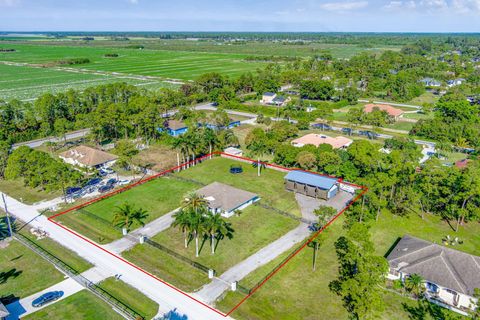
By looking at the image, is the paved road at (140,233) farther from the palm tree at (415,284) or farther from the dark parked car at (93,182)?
the palm tree at (415,284)

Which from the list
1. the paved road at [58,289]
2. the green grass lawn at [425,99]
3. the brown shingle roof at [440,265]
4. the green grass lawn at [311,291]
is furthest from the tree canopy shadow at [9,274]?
the green grass lawn at [425,99]

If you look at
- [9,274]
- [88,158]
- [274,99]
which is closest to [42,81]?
[274,99]

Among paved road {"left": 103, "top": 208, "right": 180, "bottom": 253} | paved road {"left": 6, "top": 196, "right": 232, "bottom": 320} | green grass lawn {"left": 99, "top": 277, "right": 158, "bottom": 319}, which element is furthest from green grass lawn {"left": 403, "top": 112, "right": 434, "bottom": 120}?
green grass lawn {"left": 99, "top": 277, "right": 158, "bottom": 319}

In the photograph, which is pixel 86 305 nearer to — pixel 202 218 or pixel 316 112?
pixel 202 218

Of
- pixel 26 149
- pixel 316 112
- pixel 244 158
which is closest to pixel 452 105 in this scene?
pixel 316 112

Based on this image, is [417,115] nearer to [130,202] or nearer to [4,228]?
[130,202]

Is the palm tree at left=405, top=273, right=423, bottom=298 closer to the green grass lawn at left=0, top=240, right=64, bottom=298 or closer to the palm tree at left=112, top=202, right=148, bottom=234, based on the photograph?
the palm tree at left=112, top=202, right=148, bottom=234
